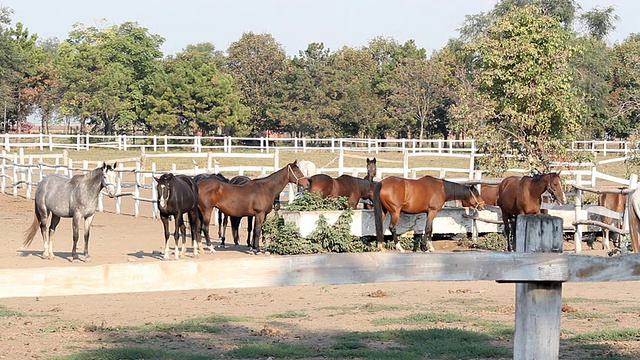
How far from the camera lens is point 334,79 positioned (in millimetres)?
64500

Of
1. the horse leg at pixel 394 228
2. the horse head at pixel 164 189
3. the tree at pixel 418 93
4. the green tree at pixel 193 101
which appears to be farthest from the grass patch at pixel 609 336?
the tree at pixel 418 93

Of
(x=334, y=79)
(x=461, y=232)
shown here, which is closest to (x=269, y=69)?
(x=334, y=79)

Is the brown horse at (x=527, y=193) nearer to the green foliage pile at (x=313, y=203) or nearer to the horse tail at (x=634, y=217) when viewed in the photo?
the green foliage pile at (x=313, y=203)

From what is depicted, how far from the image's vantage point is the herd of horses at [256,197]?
15438mm

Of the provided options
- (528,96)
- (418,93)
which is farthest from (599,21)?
(528,96)

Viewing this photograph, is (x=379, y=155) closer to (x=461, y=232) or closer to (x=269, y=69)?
(x=269, y=69)

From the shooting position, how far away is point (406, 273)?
4.81 m

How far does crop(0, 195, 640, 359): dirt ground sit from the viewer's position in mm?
8547

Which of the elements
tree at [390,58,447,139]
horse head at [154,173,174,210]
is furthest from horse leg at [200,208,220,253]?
tree at [390,58,447,139]

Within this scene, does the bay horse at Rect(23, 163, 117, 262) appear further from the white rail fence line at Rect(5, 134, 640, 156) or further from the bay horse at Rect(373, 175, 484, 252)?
the white rail fence line at Rect(5, 134, 640, 156)

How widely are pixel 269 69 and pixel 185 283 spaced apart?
63986 millimetres

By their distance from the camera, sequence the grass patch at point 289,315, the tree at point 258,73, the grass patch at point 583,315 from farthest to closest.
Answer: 1. the tree at point 258,73
2. the grass patch at point 289,315
3. the grass patch at point 583,315

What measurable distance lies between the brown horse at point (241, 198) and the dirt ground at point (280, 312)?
2.99 m

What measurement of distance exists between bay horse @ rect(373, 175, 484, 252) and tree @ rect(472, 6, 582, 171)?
698cm
